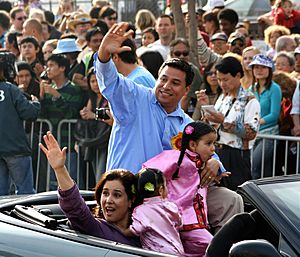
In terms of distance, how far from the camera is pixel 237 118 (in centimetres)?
923

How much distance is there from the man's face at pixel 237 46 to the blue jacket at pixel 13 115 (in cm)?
292

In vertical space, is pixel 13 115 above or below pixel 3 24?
below

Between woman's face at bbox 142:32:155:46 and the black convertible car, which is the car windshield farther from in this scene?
woman's face at bbox 142:32:155:46

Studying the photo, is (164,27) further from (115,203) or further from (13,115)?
(115,203)

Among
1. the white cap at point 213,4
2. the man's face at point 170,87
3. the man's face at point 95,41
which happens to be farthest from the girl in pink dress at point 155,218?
the white cap at point 213,4

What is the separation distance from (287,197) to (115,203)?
3.62 feet

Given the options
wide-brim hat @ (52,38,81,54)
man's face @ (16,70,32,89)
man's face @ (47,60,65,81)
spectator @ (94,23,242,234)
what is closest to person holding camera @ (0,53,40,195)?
man's face @ (16,70,32,89)

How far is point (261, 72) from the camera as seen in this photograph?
10.2 m

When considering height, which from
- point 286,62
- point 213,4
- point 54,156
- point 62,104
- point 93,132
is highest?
point 54,156

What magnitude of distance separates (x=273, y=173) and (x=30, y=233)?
16.0 feet

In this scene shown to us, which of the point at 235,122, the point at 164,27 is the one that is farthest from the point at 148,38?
the point at 235,122

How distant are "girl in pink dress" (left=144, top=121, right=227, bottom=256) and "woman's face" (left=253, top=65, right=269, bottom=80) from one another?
3750 mm

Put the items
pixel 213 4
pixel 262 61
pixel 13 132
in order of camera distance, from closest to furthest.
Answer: pixel 262 61 → pixel 13 132 → pixel 213 4

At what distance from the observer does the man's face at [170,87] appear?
6.83 m
